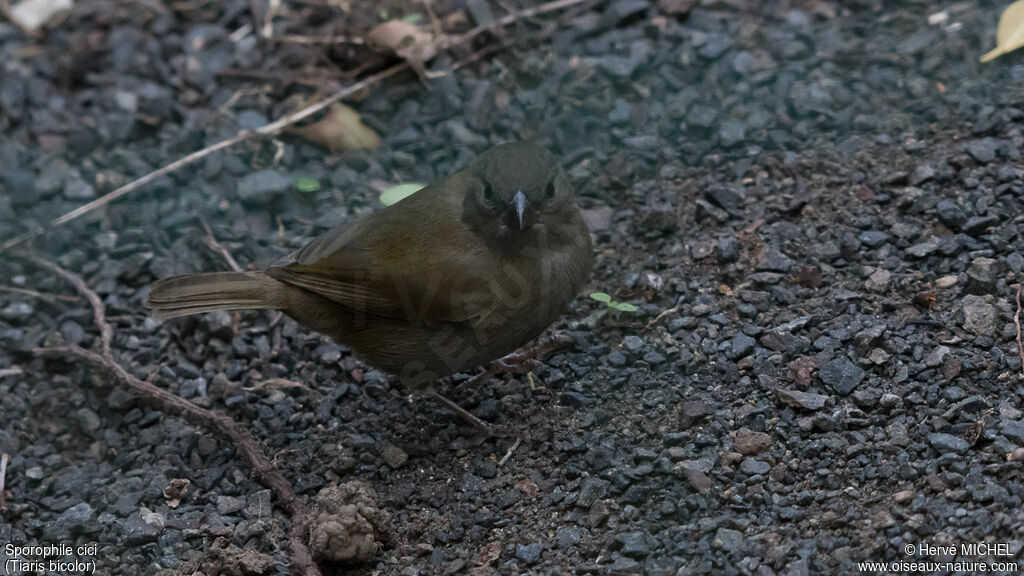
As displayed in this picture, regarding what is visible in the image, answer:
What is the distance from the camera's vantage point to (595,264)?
493cm

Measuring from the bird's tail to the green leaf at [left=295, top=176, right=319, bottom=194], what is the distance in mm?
1226

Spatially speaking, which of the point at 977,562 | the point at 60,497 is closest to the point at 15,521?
the point at 60,497

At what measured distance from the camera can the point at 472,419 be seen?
4379mm

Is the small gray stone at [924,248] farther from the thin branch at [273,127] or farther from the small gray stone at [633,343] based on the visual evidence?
the thin branch at [273,127]

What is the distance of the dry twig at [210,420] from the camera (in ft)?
12.7

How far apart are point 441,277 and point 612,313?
86 cm

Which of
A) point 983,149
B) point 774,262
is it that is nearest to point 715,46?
point 983,149

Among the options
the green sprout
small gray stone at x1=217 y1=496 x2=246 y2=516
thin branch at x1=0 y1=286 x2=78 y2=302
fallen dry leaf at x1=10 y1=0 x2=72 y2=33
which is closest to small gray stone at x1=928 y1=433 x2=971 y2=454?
the green sprout

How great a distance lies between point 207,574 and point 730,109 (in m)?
3.43

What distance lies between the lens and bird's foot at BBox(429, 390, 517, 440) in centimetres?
431

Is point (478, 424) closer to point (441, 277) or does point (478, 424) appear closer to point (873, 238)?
point (441, 277)

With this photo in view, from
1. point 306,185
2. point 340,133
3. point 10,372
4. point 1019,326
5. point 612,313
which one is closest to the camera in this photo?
point 1019,326

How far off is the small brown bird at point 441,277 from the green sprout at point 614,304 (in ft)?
0.81

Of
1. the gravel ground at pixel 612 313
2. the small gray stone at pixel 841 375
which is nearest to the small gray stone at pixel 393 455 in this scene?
the gravel ground at pixel 612 313
